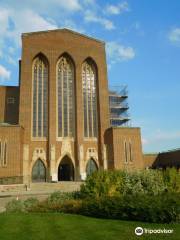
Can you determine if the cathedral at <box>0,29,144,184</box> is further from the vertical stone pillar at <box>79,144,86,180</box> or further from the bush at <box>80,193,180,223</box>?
the bush at <box>80,193,180,223</box>

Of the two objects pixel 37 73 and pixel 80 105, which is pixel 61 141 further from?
pixel 37 73

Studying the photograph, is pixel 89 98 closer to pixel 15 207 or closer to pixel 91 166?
pixel 91 166

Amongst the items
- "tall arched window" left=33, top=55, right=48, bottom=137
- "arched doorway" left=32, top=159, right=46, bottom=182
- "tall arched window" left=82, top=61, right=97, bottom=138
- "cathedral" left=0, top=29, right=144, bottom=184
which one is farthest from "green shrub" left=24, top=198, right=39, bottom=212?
"tall arched window" left=82, top=61, right=97, bottom=138

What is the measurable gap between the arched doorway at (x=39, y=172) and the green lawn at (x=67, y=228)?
87.6ft

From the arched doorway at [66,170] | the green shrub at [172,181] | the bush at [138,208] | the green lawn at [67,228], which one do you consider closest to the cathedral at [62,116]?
the arched doorway at [66,170]

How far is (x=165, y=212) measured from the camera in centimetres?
1141

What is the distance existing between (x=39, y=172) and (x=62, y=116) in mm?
7719

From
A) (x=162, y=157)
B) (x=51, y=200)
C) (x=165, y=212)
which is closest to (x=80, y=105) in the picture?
(x=162, y=157)

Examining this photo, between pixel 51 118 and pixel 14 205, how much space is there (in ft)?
78.8

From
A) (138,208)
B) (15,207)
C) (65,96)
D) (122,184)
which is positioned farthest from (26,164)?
(138,208)

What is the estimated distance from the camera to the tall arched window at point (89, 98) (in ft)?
137

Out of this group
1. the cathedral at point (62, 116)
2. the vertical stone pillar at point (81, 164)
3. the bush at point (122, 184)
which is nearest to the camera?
the bush at point (122, 184)

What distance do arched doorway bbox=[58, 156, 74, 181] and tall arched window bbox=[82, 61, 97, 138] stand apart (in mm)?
4149

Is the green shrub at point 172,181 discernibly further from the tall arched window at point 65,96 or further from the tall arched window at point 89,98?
the tall arched window at point 65,96
